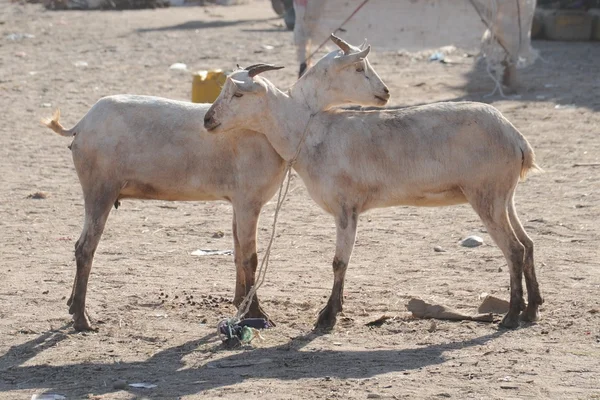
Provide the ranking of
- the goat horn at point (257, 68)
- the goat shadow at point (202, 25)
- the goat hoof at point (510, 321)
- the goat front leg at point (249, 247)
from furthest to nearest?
the goat shadow at point (202, 25) < the goat front leg at point (249, 247) < the goat horn at point (257, 68) < the goat hoof at point (510, 321)

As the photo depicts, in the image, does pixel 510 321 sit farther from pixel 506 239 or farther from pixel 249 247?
pixel 249 247

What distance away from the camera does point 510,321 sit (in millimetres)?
6598

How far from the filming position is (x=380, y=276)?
7.82m

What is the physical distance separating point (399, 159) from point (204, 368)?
6.02ft

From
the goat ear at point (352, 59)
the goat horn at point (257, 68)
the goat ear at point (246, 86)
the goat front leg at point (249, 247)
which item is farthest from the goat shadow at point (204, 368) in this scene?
the goat ear at point (352, 59)

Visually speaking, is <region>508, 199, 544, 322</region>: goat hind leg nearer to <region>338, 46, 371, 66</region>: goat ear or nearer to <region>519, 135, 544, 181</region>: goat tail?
<region>519, 135, 544, 181</region>: goat tail

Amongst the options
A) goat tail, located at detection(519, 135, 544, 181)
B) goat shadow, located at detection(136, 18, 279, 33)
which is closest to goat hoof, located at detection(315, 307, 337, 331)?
goat tail, located at detection(519, 135, 544, 181)

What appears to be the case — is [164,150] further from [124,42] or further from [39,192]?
[124,42]

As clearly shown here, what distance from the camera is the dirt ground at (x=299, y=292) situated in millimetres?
5719

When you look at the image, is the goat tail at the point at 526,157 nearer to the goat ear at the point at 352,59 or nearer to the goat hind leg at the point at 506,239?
the goat hind leg at the point at 506,239

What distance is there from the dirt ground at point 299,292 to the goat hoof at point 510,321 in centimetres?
6

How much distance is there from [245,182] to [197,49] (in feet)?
41.5

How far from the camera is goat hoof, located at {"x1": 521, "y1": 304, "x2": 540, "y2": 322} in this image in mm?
6645

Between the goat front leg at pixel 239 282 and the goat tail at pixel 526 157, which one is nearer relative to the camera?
the goat tail at pixel 526 157
